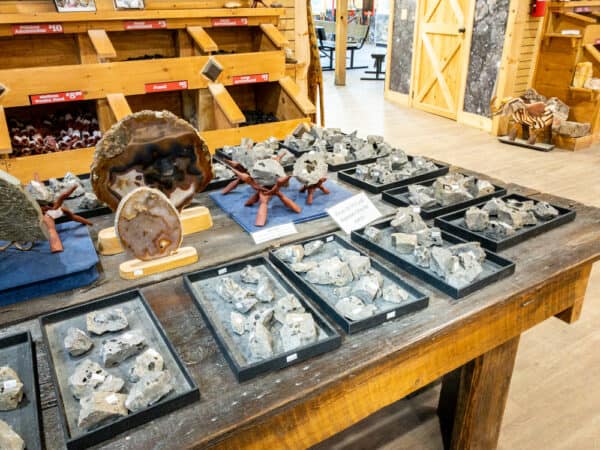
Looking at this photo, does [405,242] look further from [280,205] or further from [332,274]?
[280,205]

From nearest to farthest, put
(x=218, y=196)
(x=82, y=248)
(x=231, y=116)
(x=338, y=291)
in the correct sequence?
(x=338, y=291) → (x=82, y=248) → (x=218, y=196) → (x=231, y=116)

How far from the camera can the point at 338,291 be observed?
1205 millimetres

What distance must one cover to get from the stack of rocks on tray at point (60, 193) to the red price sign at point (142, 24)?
129cm

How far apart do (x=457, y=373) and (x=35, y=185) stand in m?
1.56

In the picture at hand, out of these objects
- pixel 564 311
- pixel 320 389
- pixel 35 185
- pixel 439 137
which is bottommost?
pixel 439 137

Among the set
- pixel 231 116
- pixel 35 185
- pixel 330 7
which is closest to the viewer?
pixel 35 185

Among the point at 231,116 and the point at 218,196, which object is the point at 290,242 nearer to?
the point at 218,196

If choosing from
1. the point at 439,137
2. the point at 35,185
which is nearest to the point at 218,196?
the point at 35,185

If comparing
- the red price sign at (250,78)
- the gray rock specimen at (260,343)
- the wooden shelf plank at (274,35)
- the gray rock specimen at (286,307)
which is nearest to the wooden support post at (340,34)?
the wooden shelf plank at (274,35)

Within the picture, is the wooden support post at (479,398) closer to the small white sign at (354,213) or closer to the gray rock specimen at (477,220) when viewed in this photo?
the gray rock specimen at (477,220)

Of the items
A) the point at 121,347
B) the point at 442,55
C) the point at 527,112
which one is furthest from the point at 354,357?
the point at 442,55

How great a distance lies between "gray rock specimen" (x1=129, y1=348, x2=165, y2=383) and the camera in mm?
930

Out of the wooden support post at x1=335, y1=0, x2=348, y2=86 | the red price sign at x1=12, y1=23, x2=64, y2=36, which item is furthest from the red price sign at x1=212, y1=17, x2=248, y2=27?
the wooden support post at x1=335, y1=0, x2=348, y2=86

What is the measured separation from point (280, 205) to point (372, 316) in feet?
2.55
